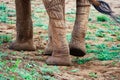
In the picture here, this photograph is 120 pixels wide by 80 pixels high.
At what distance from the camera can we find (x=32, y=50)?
18.6ft

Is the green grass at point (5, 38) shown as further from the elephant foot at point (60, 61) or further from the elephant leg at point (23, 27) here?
the elephant foot at point (60, 61)

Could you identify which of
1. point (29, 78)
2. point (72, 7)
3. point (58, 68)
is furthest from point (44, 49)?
point (72, 7)

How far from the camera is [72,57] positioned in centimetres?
526

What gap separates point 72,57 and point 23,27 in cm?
80

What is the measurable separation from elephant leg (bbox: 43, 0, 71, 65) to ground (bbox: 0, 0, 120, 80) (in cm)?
12

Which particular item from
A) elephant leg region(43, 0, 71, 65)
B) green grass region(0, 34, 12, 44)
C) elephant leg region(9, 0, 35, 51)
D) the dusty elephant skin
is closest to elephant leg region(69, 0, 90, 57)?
the dusty elephant skin

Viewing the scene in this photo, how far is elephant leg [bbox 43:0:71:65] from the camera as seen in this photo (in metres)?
4.79

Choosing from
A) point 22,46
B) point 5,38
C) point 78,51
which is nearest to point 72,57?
point 78,51

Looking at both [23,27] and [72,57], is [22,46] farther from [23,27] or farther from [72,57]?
[72,57]

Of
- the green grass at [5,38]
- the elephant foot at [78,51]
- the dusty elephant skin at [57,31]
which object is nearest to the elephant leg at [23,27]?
the dusty elephant skin at [57,31]

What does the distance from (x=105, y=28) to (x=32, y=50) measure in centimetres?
233

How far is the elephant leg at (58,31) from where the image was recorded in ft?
15.7

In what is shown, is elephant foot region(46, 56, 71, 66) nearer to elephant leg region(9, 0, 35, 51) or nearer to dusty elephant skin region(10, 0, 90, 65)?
dusty elephant skin region(10, 0, 90, 65)

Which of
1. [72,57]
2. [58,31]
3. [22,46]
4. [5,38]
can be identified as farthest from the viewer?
[5,38]
